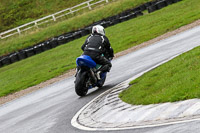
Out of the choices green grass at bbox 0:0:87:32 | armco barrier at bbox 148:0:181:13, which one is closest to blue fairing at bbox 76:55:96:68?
armco barrier at bbox 148:0:181:13

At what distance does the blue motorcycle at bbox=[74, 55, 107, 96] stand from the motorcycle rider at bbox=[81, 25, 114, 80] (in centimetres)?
19

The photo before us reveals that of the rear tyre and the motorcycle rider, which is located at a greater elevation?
the motorcycle rider

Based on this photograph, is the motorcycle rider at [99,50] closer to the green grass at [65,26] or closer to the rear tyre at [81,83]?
the rear tyre at [81,83]

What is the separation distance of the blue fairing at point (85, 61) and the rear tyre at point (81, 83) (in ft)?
0.99

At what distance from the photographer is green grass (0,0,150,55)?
40.9m

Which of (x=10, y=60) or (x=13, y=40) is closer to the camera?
(x=10, y=60)

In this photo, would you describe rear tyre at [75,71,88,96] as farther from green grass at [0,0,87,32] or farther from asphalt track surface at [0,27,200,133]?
green grass at [0,0,87,32]

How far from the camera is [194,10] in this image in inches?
1142

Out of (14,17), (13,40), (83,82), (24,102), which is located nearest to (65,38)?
(13,40)

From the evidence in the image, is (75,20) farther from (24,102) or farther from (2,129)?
(2,129)

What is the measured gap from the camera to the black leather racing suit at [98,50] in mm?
12922

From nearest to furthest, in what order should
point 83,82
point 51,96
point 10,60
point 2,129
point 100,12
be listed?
1. point 2,129
2. point 83,82
3. point 51,96
4. point 10,60
5. point 100,12

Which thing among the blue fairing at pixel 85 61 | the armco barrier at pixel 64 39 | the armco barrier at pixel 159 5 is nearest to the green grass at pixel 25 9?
the armco barrier at pixel 64 39

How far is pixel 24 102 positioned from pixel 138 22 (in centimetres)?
1799
